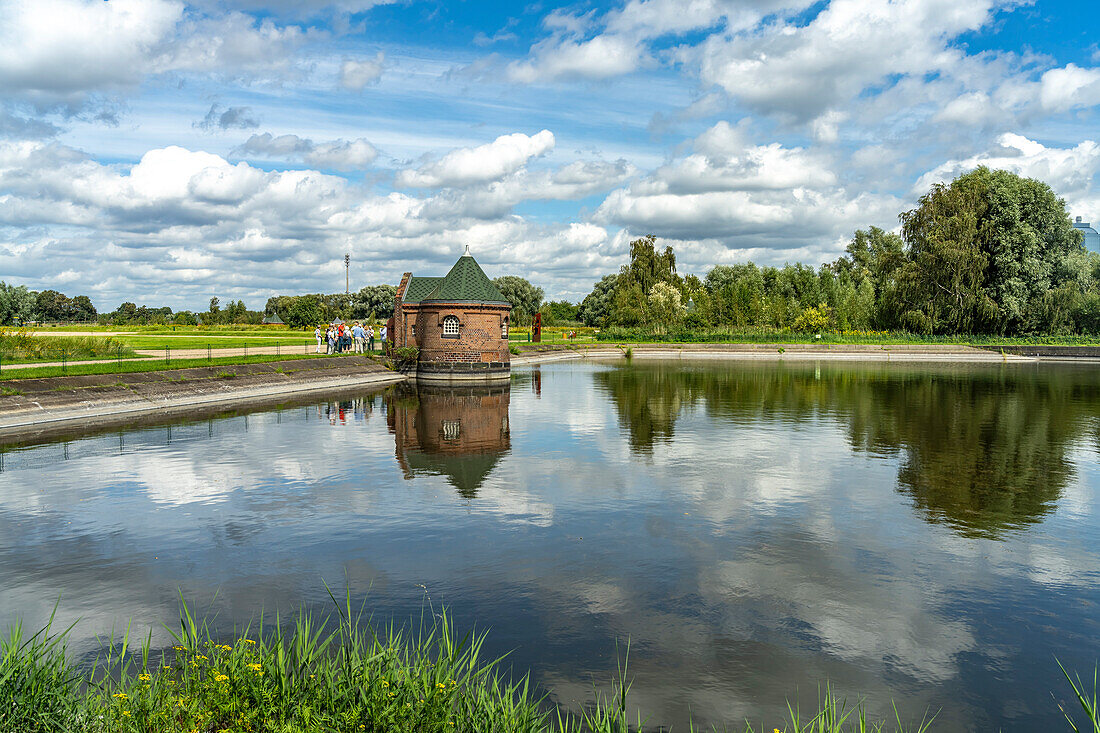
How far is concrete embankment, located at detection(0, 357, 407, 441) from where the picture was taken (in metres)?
23.0

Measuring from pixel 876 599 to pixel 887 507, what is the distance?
16.3ft

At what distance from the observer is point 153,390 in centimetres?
2789

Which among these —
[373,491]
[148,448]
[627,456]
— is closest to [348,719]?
[373,491]

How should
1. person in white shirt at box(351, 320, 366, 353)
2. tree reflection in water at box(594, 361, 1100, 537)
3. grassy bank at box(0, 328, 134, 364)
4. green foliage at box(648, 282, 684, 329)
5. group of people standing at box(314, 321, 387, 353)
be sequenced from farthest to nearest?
1. green foliage at box(648, 282, 684, 329)
2. person in white shirt at box(351, 320, 366, 353)
3. group of people standing at box(314, 321, 387, 353)
4. grassy bank at box(0, 328, 134, 364)
5. tree reflection in water at box(594, 361, 1100, 537)

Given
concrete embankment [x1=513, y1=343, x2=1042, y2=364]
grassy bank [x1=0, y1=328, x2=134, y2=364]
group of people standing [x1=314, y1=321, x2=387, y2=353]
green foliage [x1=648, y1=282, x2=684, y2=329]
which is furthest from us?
green foliage [x1=648, y1=282, x2=684, y2=329]

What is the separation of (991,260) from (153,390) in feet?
248

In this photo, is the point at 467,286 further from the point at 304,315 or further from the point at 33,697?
the point at 304,315

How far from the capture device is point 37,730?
5164 millimetres

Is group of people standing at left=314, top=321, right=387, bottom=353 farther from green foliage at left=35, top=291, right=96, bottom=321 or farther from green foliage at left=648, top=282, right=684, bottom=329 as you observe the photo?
green foliage at left=35, top=291, right=96, bottom=321

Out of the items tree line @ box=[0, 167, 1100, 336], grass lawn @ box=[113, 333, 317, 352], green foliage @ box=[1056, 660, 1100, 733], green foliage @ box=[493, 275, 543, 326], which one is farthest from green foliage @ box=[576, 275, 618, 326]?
green foliage @ box=[1056, 660, 1100, 733]

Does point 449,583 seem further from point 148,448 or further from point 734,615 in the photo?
point 148,448

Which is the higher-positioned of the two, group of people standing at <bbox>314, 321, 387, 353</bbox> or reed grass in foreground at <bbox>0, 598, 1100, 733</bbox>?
group of people standing at <bbox>314, 321, 387, 353</bbox>

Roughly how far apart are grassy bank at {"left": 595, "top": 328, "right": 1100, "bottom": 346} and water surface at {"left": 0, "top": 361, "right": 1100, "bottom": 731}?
173 feet

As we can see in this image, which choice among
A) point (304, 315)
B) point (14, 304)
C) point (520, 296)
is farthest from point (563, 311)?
point (14, 304)
